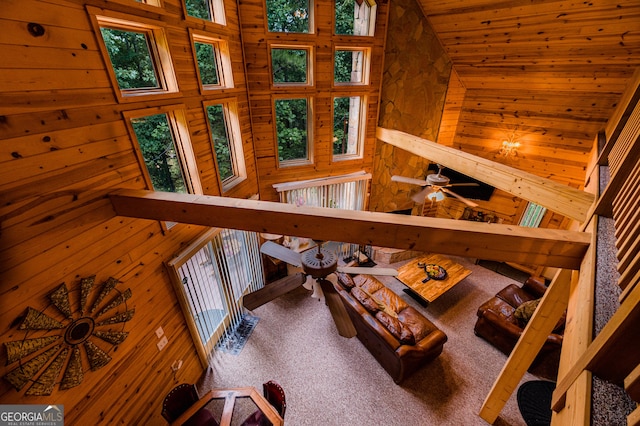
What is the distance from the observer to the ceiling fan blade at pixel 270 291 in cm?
260

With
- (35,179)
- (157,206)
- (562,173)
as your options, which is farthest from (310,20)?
(562,173)

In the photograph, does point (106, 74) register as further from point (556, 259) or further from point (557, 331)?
point (557, 331)

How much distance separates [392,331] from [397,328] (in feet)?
0.31

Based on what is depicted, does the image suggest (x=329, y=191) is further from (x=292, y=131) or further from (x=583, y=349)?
(x=583, y=349)

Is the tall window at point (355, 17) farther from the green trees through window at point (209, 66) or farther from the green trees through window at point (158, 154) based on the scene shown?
the green trees through window at point (158, 154)

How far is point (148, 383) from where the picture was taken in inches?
126

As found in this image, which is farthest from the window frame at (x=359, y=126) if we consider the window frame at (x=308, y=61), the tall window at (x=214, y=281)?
the tall window at (x=214, y=281)

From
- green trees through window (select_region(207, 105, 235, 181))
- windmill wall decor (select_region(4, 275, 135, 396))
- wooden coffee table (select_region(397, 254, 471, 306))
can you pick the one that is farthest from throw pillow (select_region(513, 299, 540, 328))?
windmill wall decor (select_region(4, 275, 135, 396))

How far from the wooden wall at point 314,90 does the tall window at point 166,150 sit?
1.55m

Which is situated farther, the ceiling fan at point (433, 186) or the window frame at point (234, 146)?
the window frame at point (234, 146)

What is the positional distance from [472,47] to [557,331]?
18.1 ft

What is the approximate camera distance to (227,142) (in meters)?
4.61

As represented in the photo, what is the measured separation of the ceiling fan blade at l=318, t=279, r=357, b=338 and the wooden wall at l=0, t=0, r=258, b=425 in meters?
2.13

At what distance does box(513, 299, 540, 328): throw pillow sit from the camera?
427 centimetres
